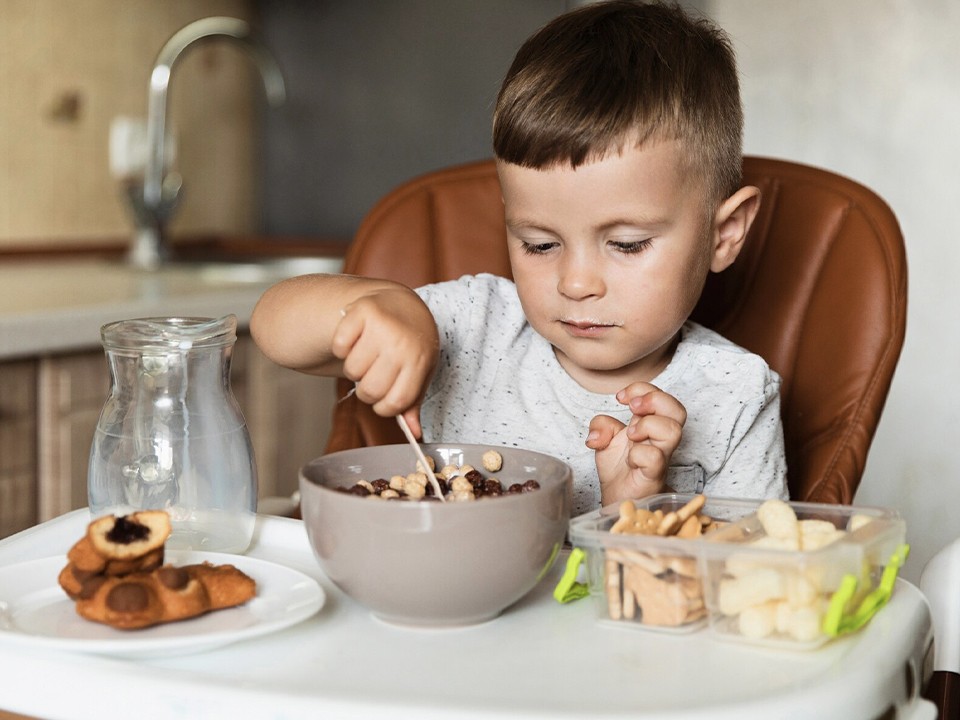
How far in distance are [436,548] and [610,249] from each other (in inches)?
19.5

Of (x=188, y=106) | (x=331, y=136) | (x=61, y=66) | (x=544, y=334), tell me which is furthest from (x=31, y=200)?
(x=544, y=334)

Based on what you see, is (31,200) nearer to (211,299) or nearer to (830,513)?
(211,299)

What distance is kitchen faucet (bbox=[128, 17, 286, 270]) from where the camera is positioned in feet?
8.55

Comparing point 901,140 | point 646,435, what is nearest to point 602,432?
point 646,435

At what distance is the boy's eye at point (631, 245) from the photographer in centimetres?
107

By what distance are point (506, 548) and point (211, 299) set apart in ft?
4.83

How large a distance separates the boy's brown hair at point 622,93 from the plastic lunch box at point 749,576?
43 centimetres

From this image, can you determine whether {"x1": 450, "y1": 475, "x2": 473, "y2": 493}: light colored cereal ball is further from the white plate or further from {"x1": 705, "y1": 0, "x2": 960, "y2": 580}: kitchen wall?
{"x1": 705, "y1": 0, "x2": 960, "y2": 580}: kitchen wall

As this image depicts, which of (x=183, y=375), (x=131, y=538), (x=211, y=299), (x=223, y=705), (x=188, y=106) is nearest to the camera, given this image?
(x=223, y=705)

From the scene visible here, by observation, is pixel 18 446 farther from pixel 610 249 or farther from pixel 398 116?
pixel 398 116

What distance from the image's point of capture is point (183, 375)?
830 mm

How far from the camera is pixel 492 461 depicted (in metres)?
0.81

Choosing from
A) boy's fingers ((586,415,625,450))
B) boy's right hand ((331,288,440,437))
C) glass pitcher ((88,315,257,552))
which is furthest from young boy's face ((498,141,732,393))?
glass pitcher ((88,315,257,552))

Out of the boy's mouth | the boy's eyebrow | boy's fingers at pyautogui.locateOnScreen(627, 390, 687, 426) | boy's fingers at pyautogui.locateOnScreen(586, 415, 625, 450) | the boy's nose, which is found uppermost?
the boy's eyebrow
